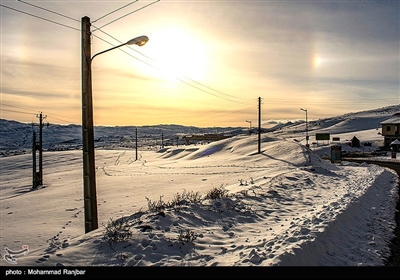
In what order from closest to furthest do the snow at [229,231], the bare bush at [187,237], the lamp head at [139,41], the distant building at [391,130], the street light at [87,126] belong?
the snow at [229,231], the bare bush at [187,237], the lamp head at [139,41], the street light at [87,126], the distant building at [391,130]

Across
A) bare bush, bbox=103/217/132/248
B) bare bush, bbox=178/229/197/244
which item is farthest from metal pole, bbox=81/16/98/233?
bare bush, bbox=178/229/197/244

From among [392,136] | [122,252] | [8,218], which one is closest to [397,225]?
[122,252]

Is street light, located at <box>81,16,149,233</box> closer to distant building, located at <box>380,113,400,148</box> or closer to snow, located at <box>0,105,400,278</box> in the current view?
snow, located at <box>0,105,400,278</box>

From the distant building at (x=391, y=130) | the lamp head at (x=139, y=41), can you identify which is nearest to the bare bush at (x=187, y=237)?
the lamp head at (x=139, y=41)

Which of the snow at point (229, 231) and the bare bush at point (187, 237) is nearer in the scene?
the snow at point (229, 231)

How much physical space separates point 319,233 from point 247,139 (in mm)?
44592

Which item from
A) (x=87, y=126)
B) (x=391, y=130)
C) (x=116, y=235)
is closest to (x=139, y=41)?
(x=87, y=126)

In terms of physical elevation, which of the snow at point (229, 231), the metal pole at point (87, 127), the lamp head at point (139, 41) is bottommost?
the snow at point (229, 231)

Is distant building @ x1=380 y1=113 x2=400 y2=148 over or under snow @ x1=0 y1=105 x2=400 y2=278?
over

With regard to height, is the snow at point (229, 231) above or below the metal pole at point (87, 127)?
below

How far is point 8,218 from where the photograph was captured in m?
15.0

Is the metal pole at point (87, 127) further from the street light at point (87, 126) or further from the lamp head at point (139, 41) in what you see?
the lamp head at point (139, 41)

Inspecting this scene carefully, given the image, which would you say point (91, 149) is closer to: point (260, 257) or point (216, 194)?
point (216, 194)
